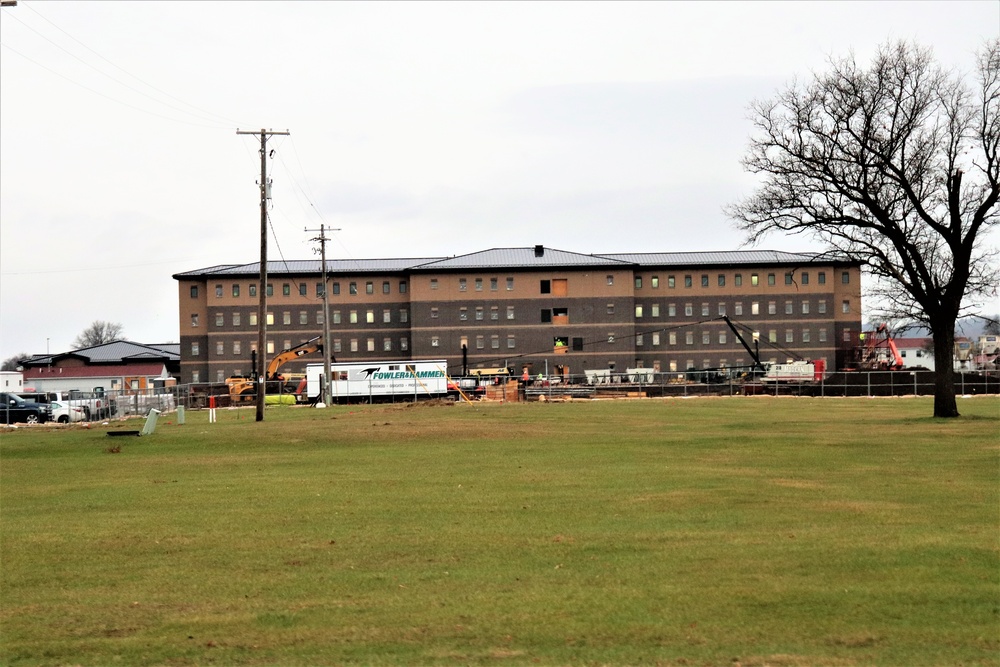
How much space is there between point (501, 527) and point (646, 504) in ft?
10.7

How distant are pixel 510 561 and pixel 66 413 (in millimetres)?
47453

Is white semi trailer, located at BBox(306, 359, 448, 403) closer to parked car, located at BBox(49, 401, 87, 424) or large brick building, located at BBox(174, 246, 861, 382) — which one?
large brick building, located at BBox(174, 246, 861, 382)

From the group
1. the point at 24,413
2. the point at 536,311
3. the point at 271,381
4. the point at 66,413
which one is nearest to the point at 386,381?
the point at 271,381

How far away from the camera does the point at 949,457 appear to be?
87.5 feet

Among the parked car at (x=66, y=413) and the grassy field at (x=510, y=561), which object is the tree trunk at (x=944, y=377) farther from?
the parked car at (x=66, y=413)

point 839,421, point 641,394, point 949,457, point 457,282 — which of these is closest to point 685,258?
point 457,282

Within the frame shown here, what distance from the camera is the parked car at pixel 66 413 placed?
182 ft

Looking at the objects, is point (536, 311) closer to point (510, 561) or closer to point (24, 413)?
point (24, 413)

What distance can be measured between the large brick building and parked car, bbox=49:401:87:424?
6427cm

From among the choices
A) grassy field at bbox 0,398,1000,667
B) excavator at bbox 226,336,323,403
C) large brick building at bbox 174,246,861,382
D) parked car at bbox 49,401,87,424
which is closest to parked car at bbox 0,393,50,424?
parked car at bbox 49,401,87,424

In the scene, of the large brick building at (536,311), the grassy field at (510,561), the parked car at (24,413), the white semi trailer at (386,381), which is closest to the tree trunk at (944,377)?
the grassy field at (510,561)

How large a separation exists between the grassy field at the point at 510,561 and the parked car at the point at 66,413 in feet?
95.2

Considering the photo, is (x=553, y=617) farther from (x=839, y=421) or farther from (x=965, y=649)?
(x=839, y=421)

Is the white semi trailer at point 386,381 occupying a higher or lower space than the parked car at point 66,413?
higher
